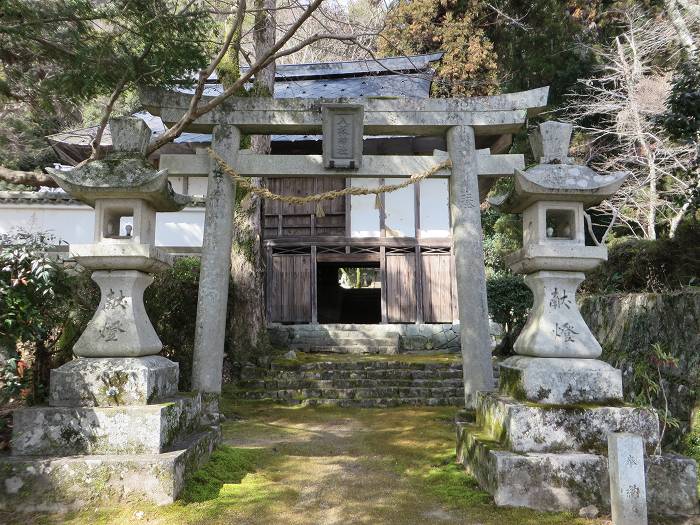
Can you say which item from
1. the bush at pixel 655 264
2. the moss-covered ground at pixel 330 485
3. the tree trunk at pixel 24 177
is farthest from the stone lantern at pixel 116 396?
the bush at pixel 655 264

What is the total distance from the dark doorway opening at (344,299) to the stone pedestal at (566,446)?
10.8 meters

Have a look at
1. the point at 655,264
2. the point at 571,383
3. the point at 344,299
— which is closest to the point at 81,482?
the point at 571,383

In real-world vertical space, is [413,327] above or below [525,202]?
below

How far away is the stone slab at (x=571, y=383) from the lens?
4.04 metres

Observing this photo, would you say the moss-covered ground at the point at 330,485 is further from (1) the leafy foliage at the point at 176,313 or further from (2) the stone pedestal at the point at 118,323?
(1) the leafy foliage at the point at 176,313

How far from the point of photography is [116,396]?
3.97m

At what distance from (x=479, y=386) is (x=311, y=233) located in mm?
9217

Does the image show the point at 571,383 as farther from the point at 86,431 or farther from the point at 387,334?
the point at 387,334

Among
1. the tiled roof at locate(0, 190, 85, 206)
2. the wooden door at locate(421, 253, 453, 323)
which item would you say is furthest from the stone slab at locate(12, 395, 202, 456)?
the wooden door at locate(421, 253, 453, 323)

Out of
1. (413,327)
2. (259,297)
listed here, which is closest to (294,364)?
(259,297)

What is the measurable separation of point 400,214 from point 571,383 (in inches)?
413

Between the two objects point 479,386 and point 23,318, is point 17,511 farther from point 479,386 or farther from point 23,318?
point 479,386

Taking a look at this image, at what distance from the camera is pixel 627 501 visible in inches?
119

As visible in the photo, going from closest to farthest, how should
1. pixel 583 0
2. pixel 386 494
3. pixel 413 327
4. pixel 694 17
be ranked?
1. pixel 386 494
2. pixel 694 17
3. pixel 413 327
4. pixel 583 0
